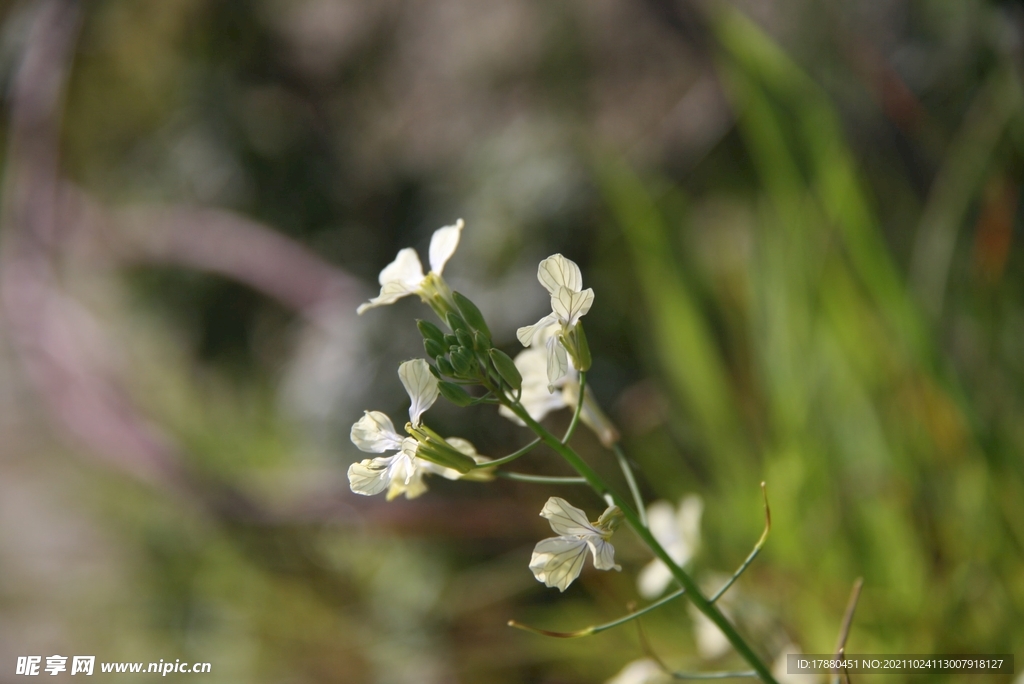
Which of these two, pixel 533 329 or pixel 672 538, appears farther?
pixel 672 538

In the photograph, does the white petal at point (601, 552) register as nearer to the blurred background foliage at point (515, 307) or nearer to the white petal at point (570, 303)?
the white petal at point (570, 303)

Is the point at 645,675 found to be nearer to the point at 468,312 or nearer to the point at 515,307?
the point at 468,312

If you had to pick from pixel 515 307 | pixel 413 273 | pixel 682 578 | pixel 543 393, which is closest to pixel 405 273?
pixel 413 273

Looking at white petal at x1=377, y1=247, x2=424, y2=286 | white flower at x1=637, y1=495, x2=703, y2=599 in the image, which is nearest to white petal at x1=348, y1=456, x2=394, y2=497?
white petal at x1=377, y1=247, x2=424, y2=286

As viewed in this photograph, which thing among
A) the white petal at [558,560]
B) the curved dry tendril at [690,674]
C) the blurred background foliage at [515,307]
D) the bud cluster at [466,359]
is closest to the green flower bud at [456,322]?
the bud cluster at [466,359]

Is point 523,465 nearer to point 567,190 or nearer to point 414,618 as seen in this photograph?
point 414,618

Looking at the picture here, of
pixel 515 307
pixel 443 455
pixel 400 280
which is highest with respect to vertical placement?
pixel 515 307

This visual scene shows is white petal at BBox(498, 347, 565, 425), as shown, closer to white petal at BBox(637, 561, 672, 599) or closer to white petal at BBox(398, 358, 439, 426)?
white petal at BBox(398, 358, 439, 426)
